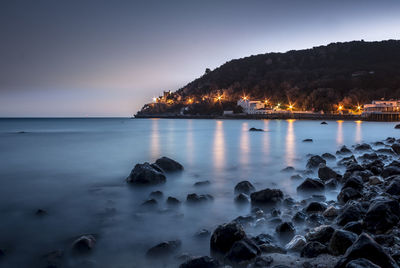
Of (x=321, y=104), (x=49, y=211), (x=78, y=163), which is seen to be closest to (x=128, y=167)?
(x=78, y=163)

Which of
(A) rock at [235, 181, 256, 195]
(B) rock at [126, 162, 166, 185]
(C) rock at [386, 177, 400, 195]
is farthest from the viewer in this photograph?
(B) rock at [126, 162, 166, 185]

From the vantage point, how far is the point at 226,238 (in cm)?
465

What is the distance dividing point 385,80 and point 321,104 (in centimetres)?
3172

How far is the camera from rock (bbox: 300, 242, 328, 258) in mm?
4145

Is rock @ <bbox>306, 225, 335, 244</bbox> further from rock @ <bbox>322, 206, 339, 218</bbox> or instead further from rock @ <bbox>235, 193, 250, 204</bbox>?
rock @ <bbox>235, 193, 250, 204</bbox>

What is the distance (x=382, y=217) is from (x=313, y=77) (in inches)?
5879

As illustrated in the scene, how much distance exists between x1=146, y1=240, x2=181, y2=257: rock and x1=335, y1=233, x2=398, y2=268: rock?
2.70 meters

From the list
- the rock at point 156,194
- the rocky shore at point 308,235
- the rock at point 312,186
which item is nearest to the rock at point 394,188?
the rocky shore at point 308,235

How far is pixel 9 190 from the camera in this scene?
9508 mm

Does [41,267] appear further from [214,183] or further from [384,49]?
[384,49]

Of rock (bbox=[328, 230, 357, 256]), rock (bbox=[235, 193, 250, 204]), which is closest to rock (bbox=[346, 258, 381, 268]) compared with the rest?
rock (bbox=[328, 230, 357, 256])

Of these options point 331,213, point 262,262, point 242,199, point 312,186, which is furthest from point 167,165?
point 262,262

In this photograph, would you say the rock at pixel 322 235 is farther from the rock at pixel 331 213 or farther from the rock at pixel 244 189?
the rock at pixel 244 189

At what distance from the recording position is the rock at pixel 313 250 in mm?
4145
